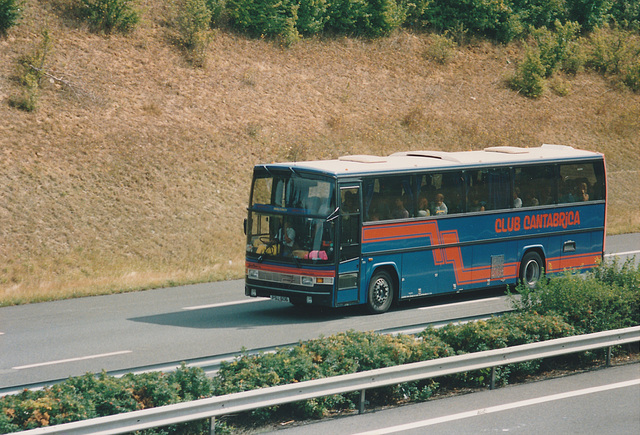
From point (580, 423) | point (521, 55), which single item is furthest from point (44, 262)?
point (521, 55)

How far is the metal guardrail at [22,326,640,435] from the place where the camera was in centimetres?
841

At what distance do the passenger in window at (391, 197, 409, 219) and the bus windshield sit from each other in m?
1.64

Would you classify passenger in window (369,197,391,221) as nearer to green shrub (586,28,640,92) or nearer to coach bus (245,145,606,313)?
coach bus (245,145,606,313)

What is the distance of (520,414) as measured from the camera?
34.3ft

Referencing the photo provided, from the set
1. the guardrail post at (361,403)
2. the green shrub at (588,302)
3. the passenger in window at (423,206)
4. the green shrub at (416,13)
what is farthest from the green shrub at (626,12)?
the guardrail post at (361,403)

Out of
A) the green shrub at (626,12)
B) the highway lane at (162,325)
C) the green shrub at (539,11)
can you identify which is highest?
the green shrub at (626,12)

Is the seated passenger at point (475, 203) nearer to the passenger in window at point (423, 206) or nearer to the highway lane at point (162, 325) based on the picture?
the passenger in window at point (423, 206)

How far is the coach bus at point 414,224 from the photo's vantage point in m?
17.3

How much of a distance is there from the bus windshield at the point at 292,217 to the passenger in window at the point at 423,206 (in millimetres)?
2343

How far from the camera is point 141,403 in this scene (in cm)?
952

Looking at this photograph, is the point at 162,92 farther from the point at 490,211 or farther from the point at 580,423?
the point at 580,423

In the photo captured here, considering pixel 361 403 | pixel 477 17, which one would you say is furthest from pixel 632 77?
pixel 361 403

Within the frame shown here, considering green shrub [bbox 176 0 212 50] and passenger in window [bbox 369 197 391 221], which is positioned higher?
green shrub [bbox 176 0 212 50]

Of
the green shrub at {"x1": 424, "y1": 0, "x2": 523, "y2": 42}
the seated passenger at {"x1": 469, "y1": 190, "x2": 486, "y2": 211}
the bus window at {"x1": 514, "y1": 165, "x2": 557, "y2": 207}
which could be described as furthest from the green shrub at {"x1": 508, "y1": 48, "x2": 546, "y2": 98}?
the seated passenger at {"x1": 469, "y1": 190, "x2": 486, "y2": 211}
